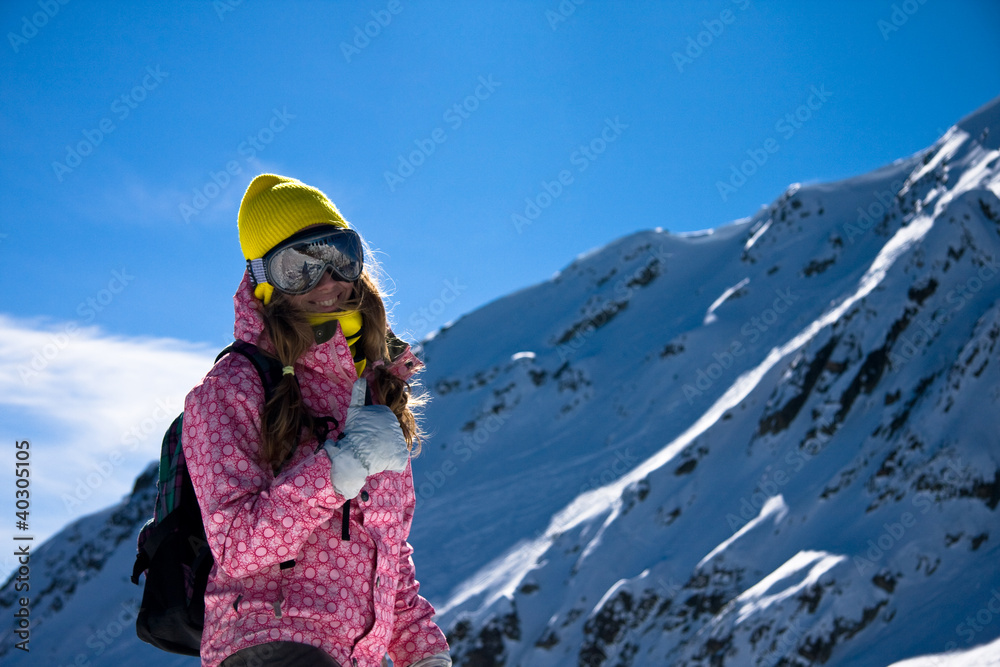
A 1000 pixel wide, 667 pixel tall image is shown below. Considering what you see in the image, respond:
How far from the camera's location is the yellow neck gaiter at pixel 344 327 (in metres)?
2.16

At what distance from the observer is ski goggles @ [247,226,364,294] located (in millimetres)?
2207

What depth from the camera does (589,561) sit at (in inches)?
906

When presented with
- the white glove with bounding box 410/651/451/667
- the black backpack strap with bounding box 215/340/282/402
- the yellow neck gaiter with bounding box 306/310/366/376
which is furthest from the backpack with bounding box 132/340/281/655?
the white glove with bounding box 410/651/451/667

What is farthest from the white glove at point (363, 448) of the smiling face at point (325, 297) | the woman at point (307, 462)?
the smiling face at point (325, 297)

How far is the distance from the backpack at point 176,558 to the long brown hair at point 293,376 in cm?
6

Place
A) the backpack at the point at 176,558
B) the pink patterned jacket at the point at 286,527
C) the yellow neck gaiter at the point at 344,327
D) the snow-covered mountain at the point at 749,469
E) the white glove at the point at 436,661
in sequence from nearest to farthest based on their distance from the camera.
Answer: the pink patterned jacket at the point at 286,527 → the backpack at the point at 176,558 → the yellow neck gaiter at the point at 344,327 → the white glove at the point at 436,661 → the snow-covered mountain at the point at 749,469

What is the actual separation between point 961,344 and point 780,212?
998 inches

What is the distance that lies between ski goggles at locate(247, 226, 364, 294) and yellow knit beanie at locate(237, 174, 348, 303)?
31 mm

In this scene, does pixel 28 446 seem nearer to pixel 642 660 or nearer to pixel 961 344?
pixel 642 660

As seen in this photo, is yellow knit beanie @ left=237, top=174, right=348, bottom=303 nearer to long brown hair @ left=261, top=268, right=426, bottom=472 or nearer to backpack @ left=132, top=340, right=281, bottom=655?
long brown hair @ left=261, top=268, right=426, bottom=472

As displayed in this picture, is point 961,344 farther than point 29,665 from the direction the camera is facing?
No

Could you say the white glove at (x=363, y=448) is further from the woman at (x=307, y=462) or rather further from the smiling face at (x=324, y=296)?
the smiling face at (x=324, y=296)

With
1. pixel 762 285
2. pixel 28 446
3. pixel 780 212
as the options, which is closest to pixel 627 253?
pixel 780 212

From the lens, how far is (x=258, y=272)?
7.29ft
